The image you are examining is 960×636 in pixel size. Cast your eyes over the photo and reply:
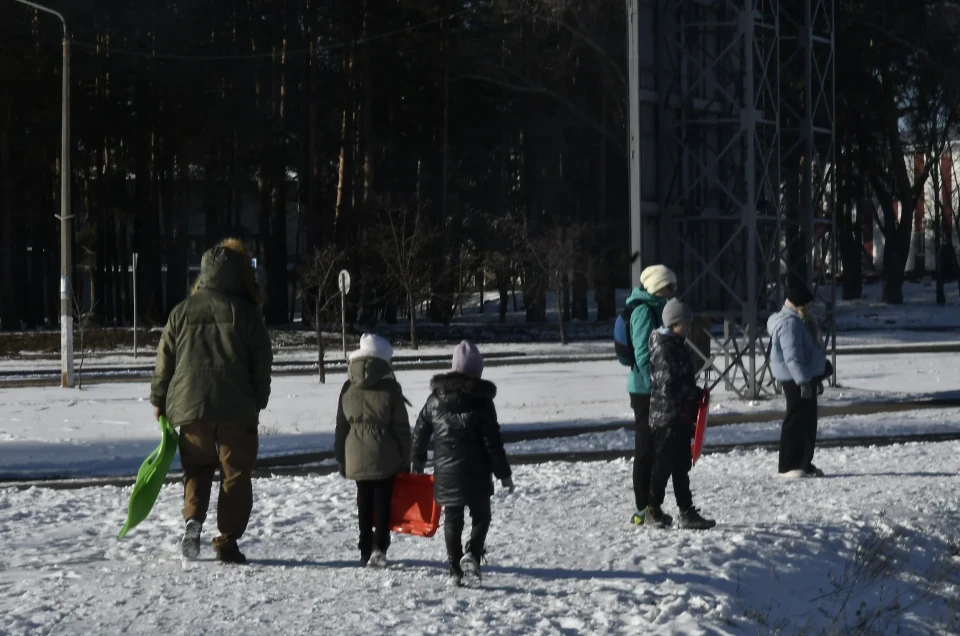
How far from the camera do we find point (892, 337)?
43.9m

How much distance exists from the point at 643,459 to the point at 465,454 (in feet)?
7.80

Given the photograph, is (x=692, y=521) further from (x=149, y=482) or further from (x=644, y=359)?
(x=149, y=482)

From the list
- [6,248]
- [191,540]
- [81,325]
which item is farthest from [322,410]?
[6,248]

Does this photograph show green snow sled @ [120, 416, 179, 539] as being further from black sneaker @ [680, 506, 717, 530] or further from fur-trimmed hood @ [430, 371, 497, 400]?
black sneaker @ [680, 506, 717, 530]

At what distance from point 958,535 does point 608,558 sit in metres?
3.68

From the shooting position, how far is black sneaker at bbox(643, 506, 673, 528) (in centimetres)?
970

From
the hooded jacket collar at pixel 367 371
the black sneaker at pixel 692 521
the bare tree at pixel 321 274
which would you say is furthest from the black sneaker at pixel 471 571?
the bare tree at pixel 321 274

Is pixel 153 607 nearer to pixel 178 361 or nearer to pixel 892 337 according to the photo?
pixel 178 361

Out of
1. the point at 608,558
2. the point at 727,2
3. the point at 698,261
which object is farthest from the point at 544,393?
the point at 608,558

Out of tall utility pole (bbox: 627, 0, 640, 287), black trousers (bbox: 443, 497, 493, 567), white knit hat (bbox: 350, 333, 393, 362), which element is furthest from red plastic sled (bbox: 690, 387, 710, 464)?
tall utility pole (bbox: 627, 0, 640, 287)

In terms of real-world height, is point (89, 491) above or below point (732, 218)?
below

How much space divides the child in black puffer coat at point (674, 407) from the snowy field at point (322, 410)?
7825 mm

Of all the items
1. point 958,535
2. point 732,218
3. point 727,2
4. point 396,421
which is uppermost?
point 727,2

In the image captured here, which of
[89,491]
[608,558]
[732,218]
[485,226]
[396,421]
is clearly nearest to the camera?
[396,421]
